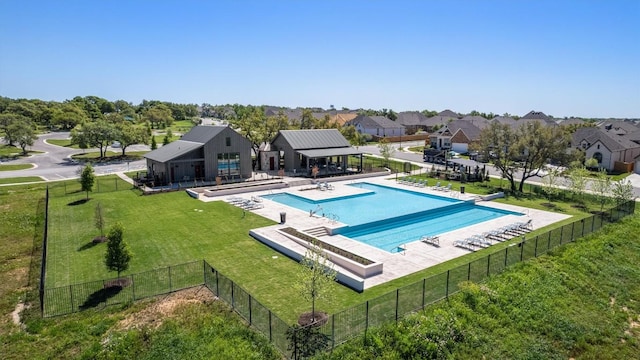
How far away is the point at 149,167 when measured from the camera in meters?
40.0

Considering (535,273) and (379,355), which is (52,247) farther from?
(535,273)

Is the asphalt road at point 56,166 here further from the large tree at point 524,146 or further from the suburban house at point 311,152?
the large tree at point 524,146

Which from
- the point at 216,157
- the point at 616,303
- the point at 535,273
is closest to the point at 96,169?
the point at 216,157

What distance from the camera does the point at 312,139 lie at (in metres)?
46.3

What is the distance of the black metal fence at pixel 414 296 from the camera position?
42.9 ft

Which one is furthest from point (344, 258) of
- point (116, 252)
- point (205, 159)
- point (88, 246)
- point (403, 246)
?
point (205, 159)

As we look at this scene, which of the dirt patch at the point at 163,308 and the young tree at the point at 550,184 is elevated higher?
the young tree at the point at 550,184

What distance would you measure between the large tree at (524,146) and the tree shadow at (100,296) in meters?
33.2

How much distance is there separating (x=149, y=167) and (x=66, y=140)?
168 ft

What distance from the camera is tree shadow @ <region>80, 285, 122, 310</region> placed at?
1521cm

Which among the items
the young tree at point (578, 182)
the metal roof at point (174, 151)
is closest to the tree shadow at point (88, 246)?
the metal roof at point (174, 151)

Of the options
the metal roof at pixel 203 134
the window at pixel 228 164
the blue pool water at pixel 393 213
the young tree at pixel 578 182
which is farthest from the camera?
the window at pixel 228 164

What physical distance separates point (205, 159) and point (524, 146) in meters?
29.2

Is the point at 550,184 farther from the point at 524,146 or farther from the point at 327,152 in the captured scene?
the point at 327,152
